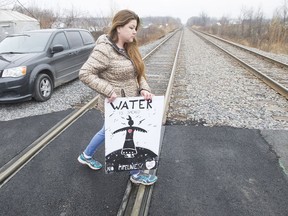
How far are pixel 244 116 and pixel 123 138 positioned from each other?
3.41 m

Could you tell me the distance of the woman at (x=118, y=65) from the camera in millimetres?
2334

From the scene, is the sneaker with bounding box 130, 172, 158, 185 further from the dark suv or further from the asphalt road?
the dark suv

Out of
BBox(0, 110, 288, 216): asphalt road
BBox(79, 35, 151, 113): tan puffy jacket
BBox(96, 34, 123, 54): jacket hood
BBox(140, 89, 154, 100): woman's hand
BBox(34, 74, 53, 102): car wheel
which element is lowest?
BBox(0, 110, 288, 216): asphalt road

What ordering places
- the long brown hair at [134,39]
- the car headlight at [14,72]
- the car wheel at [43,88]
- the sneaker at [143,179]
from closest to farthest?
the long brown hair at [134,39] → the sneaker at [143,179] → the car headlight at [14,72] → the car wheel at [43,88]

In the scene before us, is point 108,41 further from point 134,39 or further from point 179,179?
point 179,179

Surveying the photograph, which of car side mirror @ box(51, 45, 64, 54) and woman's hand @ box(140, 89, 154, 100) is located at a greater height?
car side mirror @ box(51, 45, 64, 54)

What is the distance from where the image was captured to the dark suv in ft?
18.1

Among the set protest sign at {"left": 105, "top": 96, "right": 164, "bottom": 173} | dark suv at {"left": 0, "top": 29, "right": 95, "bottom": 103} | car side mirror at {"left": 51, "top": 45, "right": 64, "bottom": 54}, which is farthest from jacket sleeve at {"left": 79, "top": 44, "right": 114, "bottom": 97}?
car side mirror at {"left": 51, "top": 45, "right": 64, "bottom": 54}

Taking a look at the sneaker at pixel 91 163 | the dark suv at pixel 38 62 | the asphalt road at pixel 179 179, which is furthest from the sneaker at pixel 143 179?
the dark suv at pixel 38 62

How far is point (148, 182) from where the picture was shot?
2.96 metres

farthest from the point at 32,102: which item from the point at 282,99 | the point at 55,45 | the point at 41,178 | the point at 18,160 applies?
the point at 282,99

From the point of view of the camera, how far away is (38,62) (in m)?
6.02

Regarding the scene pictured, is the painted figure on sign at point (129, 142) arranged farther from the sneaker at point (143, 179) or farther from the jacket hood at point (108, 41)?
the jacket hood at point (108, 41)

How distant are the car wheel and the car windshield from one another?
0.81 metres
